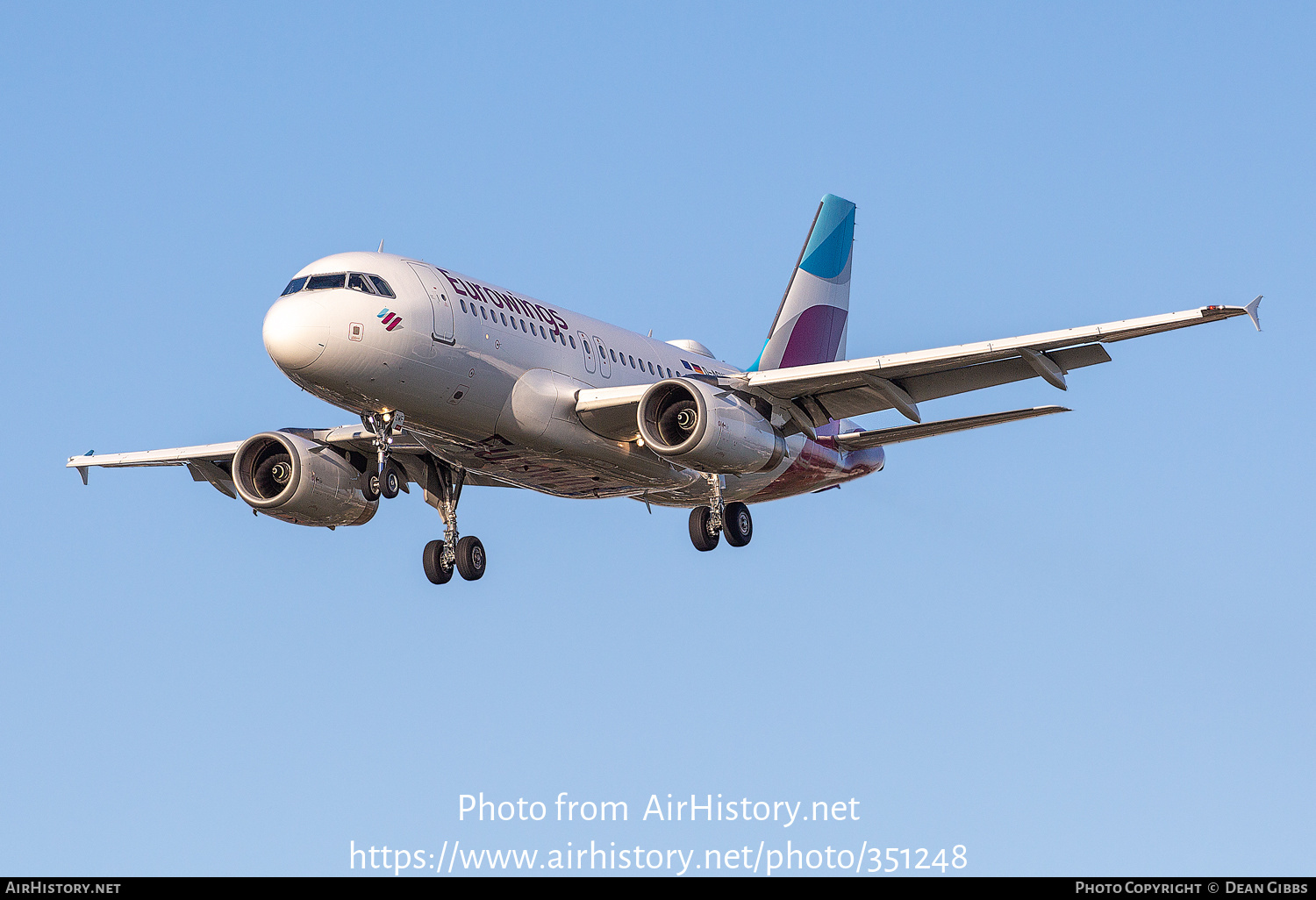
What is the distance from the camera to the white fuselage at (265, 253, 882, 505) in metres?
29.4

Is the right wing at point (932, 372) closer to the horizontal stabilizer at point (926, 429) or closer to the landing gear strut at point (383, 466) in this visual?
the horizontal stabilizer at point (926, 429)

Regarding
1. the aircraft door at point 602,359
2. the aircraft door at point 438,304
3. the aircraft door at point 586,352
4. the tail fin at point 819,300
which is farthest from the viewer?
the tail fin at point 819,300

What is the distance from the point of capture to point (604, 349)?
3478cm

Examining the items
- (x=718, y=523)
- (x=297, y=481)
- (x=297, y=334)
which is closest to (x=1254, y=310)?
(x=718, y=523)

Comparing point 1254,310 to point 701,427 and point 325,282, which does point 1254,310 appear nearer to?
point 701,427

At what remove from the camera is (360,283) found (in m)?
29.9

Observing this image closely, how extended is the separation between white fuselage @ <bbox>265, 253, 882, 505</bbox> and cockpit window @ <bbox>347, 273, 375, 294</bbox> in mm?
35

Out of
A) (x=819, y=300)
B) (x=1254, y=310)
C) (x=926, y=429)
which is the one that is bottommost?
(x=1254, y=310)

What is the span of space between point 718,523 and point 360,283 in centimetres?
Result: 1064

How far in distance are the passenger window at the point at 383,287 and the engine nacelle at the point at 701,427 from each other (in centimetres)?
568

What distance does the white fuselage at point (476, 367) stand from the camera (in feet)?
96.5

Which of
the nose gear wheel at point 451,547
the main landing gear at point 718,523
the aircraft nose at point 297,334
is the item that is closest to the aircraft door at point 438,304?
the aircraft nose at point 297,334

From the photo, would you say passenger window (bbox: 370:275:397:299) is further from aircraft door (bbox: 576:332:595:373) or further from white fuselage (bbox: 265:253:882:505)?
aircraft door (bbox: 576:332:595:373)

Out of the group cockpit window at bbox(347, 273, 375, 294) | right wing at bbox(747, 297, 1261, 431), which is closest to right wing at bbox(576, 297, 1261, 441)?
right wing at bbox(747, 297, 1261, 431)
